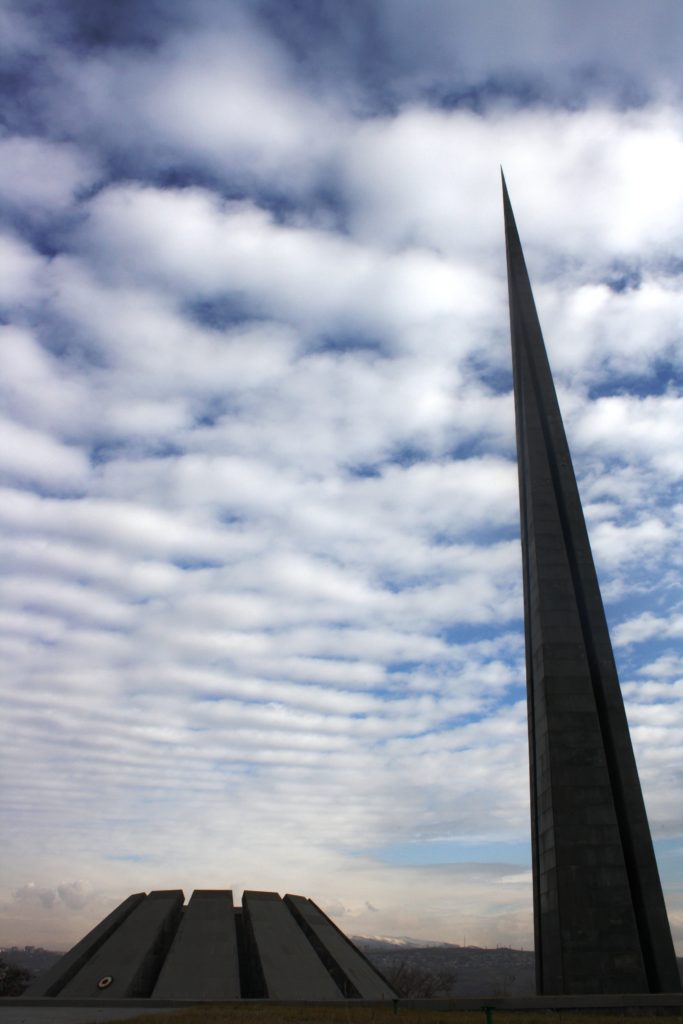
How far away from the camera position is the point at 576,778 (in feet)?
77.8

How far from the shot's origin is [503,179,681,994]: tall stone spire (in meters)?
21.5

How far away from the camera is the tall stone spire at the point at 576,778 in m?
21.5

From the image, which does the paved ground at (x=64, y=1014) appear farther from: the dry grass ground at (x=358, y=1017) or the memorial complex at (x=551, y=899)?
the memorial complex at (x=551, y=899)

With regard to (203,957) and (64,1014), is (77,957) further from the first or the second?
(64,1014)

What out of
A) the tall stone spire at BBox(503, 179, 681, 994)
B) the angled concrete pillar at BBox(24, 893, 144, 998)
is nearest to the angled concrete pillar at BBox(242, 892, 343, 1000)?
the angled concrete pillar at BBox(24, 893, 144, 998)

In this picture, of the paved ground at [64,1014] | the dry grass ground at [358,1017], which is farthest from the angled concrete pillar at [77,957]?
the dry grass ground at [358,1017]

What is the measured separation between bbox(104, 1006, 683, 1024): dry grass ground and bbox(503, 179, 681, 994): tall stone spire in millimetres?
4424

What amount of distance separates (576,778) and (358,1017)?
11.5 meters

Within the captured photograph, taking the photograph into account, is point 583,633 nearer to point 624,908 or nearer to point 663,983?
point 624,908

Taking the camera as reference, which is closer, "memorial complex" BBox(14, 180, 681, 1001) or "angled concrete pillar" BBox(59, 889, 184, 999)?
"angled concrete pillar" BBox(59, 889, 184, 999)

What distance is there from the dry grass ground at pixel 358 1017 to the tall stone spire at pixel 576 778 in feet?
14.5

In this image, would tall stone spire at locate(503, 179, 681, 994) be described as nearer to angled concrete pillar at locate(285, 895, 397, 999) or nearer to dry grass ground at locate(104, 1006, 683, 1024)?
dry grass ground at locate(104, 1006, 683, 1024)

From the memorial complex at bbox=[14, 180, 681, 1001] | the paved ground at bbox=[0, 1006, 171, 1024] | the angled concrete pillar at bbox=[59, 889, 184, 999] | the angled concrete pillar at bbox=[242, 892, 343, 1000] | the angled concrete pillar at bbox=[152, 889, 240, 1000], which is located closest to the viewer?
the paved ground at bbox=[0, 1006, 171, 1024]

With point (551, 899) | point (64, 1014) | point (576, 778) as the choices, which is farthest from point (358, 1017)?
point (576, 778)
